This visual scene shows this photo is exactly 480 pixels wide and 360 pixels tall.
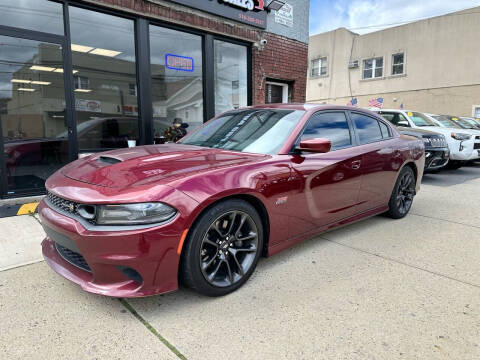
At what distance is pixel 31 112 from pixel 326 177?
4774mm

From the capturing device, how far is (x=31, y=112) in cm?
532

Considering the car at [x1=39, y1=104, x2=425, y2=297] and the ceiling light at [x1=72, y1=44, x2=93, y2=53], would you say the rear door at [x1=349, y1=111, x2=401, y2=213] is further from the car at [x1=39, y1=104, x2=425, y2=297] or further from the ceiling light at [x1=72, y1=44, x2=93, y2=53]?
the ceiling light at [x1=72, y1=44, x2=93, y2=53]

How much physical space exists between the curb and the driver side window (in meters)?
3.87

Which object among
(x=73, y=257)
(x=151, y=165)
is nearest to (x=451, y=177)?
(x=151, y=165)

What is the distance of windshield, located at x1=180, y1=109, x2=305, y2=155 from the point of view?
10.2ft

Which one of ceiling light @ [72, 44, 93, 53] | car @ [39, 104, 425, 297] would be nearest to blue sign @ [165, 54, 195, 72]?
ceiling light @ [72, 44, 93, 53]

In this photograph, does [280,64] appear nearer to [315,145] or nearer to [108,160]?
[315,145]

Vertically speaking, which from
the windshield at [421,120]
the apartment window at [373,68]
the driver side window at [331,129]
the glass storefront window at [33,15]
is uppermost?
the apartment window at [373,68]

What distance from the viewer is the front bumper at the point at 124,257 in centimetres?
208

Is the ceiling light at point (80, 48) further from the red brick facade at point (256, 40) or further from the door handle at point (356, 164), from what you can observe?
the door handle at point (356, 164)

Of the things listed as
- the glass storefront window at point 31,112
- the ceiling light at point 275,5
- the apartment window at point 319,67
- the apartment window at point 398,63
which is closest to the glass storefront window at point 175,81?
the glass storefront window at point 31,112

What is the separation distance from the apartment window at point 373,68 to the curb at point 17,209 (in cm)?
2551

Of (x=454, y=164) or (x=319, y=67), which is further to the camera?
(x=319, y=67)

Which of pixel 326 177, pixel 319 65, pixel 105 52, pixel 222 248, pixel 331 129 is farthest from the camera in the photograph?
pixel 319 65
